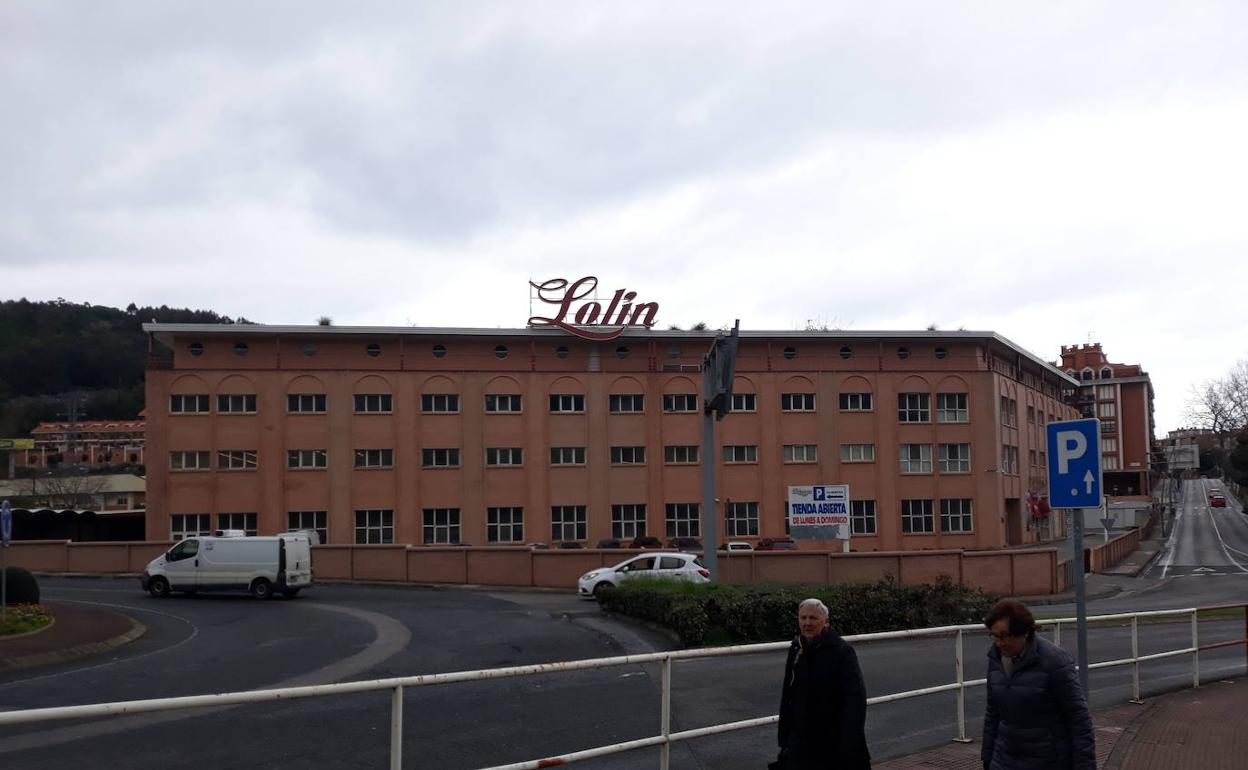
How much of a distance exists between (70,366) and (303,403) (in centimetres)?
15025

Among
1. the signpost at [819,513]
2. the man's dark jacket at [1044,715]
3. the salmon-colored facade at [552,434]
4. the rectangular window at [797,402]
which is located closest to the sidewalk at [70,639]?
the man's dark jacket at [1044,715]

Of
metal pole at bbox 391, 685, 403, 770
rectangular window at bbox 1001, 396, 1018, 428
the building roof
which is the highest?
the building roof

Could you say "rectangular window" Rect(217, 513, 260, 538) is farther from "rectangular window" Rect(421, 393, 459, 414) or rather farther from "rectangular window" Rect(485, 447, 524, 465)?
"rectangular window" Rect(485, 447, 524, 465)

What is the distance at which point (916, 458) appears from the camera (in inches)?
2381

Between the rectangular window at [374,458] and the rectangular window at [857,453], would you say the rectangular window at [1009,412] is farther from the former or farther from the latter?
the rectangular window at [374,458]

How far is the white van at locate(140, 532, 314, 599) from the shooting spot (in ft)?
108

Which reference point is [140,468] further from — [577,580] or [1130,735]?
[1130,735]

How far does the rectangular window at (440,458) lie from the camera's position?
182ft

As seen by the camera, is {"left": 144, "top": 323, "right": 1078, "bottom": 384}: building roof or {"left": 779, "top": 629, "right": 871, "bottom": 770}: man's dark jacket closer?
{"left": 779, "top": 629, "right": 871, "bottom": 770}: man's dark jacket

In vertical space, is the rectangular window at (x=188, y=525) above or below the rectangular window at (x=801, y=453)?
below

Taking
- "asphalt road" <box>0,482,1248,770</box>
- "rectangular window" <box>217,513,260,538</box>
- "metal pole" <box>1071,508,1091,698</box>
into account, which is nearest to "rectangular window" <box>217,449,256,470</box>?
"rectangular window" <box>217,513,260,538</box>

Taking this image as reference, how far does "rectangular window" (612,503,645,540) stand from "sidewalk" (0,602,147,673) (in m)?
32.7

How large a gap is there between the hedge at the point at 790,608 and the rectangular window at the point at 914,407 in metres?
39.1

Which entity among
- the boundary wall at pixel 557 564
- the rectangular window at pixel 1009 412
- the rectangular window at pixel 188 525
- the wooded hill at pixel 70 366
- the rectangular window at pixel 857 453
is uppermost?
the wooded hill at pixel 70 366
